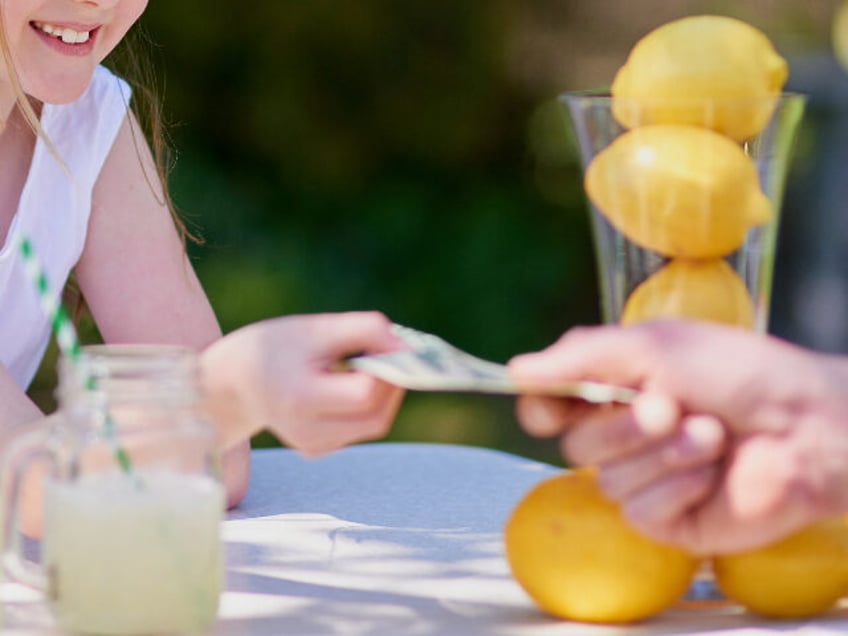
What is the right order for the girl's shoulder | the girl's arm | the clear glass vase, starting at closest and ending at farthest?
the clear glass vase < the girl's arm < the girl's shoulder

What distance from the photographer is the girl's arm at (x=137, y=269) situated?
1.78m

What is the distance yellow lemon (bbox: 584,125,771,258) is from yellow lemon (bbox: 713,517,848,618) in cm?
21

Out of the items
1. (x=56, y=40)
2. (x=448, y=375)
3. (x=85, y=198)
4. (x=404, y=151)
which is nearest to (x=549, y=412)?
(x=448, y=375)

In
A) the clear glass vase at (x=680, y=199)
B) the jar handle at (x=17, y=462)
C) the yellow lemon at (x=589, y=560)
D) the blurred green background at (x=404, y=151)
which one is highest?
the clear glass vase at (x=680, y=199)

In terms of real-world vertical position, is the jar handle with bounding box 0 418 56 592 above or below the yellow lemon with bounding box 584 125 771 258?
below

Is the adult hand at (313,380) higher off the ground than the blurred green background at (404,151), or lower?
higher

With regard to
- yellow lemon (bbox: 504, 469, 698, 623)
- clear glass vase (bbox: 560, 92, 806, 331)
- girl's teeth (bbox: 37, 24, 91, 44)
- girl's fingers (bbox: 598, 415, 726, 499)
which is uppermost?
girl's teeth (bbox: 37, 24, 91, 44)

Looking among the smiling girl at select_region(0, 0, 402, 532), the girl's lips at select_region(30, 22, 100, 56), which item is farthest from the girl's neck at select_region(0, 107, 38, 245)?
the girl's lips at select_region(30, 22, 100, 56)

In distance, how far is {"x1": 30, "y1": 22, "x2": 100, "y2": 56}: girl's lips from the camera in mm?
1624

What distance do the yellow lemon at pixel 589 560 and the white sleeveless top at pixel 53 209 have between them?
984 millimetres

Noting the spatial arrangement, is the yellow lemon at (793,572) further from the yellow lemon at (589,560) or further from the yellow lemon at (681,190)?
the yellow lemon at (681,190)

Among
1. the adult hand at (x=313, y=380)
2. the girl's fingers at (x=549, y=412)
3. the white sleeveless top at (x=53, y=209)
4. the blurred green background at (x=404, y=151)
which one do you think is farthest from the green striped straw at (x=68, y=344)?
the blurred green background at (x=404, y=151)

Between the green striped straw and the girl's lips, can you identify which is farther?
the girl's lips

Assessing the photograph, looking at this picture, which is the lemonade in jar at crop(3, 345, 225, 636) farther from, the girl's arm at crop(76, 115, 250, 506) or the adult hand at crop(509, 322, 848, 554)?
the girl's arm at crop(76, 115, 250, 506)
